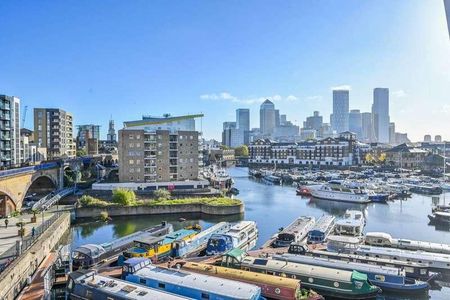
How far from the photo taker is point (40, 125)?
60062 millimetres

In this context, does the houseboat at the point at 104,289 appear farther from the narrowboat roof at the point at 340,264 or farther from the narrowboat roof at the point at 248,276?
the narrowboat roof at the point at 340,264

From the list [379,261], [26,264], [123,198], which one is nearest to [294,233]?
[379,261]

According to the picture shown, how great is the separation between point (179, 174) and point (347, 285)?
28679 millimetres

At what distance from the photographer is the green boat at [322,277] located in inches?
546

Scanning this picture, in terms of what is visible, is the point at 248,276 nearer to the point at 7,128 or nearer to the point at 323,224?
the point at 323,224

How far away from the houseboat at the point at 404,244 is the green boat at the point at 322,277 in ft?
23.9

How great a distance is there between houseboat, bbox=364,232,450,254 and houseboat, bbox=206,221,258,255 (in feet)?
22.3

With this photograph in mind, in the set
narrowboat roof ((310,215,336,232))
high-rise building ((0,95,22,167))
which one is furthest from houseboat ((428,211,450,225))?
high-rise building ((0,95,22,167))

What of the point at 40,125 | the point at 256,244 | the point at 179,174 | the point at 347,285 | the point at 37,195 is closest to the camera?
the point at 347,285

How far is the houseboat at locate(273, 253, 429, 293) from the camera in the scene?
48.9ft

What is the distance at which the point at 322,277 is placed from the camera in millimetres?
14266

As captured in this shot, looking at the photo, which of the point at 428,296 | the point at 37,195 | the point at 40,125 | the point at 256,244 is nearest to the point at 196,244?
the point at 256,244

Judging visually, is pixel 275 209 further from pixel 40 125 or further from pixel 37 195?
pixel 40 125

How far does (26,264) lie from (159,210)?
639 inches
